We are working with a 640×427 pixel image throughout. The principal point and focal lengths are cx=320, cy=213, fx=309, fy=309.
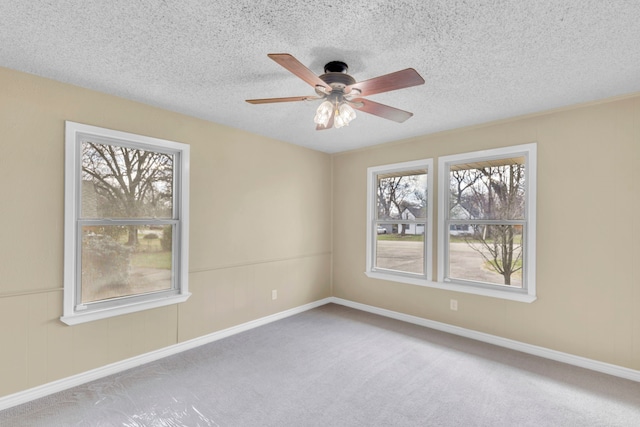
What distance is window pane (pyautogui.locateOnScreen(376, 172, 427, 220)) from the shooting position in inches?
164

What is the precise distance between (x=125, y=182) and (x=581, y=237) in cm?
434

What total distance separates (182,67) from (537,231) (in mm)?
3576

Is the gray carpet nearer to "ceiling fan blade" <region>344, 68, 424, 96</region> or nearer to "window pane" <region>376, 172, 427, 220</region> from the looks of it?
"window pane" <region>376, 172, 427, 220</region>

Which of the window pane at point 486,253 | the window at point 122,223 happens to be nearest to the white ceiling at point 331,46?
the window at point 122,223

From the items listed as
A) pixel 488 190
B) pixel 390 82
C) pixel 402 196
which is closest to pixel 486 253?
pixel 488 190

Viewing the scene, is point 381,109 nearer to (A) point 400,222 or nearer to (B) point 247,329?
(A) point 400,222

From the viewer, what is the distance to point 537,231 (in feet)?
10.4

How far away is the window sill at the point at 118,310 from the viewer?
2.51 metres

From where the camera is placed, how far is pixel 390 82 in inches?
72.1

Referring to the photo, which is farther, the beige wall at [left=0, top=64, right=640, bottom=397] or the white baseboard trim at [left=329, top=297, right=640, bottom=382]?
the white baseboard trim at [left=329, top=297, right=640, bottom=382]

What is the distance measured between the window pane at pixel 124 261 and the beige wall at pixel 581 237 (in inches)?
120

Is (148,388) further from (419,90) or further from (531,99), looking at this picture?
(531,99)

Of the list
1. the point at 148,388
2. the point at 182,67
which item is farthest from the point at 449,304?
the point at 182,67

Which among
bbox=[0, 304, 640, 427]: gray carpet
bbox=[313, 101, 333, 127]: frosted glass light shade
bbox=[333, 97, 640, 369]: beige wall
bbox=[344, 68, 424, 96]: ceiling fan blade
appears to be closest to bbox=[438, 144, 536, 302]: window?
bbox=[333, 97, 640, 369]: beige wall
